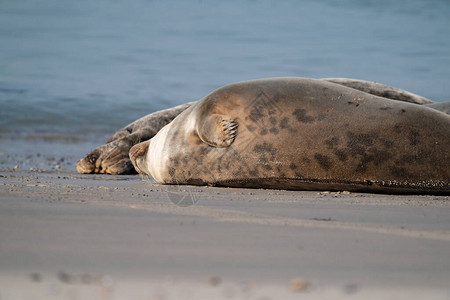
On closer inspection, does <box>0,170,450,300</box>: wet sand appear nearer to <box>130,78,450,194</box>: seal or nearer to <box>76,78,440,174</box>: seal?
<box>130,78,450,194</box>: seal

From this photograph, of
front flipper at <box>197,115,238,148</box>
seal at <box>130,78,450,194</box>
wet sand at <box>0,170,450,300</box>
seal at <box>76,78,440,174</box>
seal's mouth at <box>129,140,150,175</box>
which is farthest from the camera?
seal at <box>76,78,440,174</box>

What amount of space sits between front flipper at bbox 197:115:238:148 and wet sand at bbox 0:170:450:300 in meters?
1.22

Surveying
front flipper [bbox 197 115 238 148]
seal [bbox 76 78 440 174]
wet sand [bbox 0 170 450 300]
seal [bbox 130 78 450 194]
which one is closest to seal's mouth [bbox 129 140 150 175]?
seal [bbox 130 78 450 194]

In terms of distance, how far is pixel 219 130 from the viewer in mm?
4527

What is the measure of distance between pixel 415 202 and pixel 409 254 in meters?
1.67

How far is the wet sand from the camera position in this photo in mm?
1600

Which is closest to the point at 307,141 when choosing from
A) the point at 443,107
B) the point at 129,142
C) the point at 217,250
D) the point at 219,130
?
the point at 219,130

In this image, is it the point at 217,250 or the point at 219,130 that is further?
the point at 219,130

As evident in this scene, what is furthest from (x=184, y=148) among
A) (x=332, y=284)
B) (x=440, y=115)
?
(x=332, y=284)

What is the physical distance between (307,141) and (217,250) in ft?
7.69

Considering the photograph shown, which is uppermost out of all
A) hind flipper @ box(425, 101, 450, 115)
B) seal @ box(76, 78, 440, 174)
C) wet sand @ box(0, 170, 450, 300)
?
wet sand @ box(0, 170, 450, 300)

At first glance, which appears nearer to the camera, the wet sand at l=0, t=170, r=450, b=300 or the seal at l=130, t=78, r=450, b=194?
the wet sand at l=0, t=170, r=450, b=300

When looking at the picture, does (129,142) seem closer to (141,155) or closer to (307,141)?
(141,155)

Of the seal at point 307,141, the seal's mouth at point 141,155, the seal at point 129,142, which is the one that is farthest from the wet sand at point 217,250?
the seal at point 129,142
